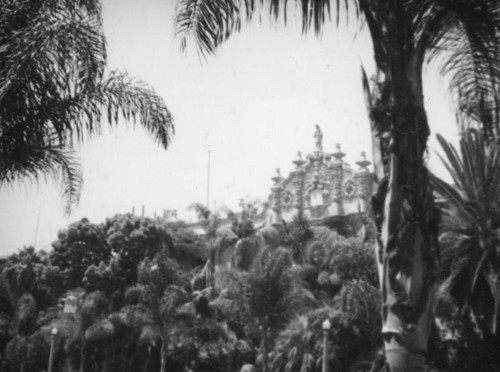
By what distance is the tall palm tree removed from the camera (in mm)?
4699

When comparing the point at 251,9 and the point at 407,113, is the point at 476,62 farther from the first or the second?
the point at 251,9

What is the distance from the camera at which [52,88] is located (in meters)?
9.02

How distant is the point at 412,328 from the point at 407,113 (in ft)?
5.56

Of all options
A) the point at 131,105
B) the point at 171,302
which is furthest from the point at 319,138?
the point at 131,105

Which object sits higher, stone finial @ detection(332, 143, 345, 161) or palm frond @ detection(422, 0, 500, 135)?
stone finial @ detection(332, 143, 345, 161)

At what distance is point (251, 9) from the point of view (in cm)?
582

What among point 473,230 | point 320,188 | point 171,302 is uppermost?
point 320,188

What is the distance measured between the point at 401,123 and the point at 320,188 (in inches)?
1225

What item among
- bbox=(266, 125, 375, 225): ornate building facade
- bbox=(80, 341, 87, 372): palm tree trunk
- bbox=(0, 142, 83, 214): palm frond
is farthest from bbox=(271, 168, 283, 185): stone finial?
bbox=(0, 142, 83, 214): palm frond

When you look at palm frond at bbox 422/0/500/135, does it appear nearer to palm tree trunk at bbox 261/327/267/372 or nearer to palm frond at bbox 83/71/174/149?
palm frond at bbox 83/71/174/149

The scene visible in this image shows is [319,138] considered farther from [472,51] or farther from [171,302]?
[472,51]

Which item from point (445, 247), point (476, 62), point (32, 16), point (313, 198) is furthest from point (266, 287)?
point (476, 62)

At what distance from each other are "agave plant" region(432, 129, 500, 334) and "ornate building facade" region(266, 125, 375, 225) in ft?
40.8

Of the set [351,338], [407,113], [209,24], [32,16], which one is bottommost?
[351,338]
